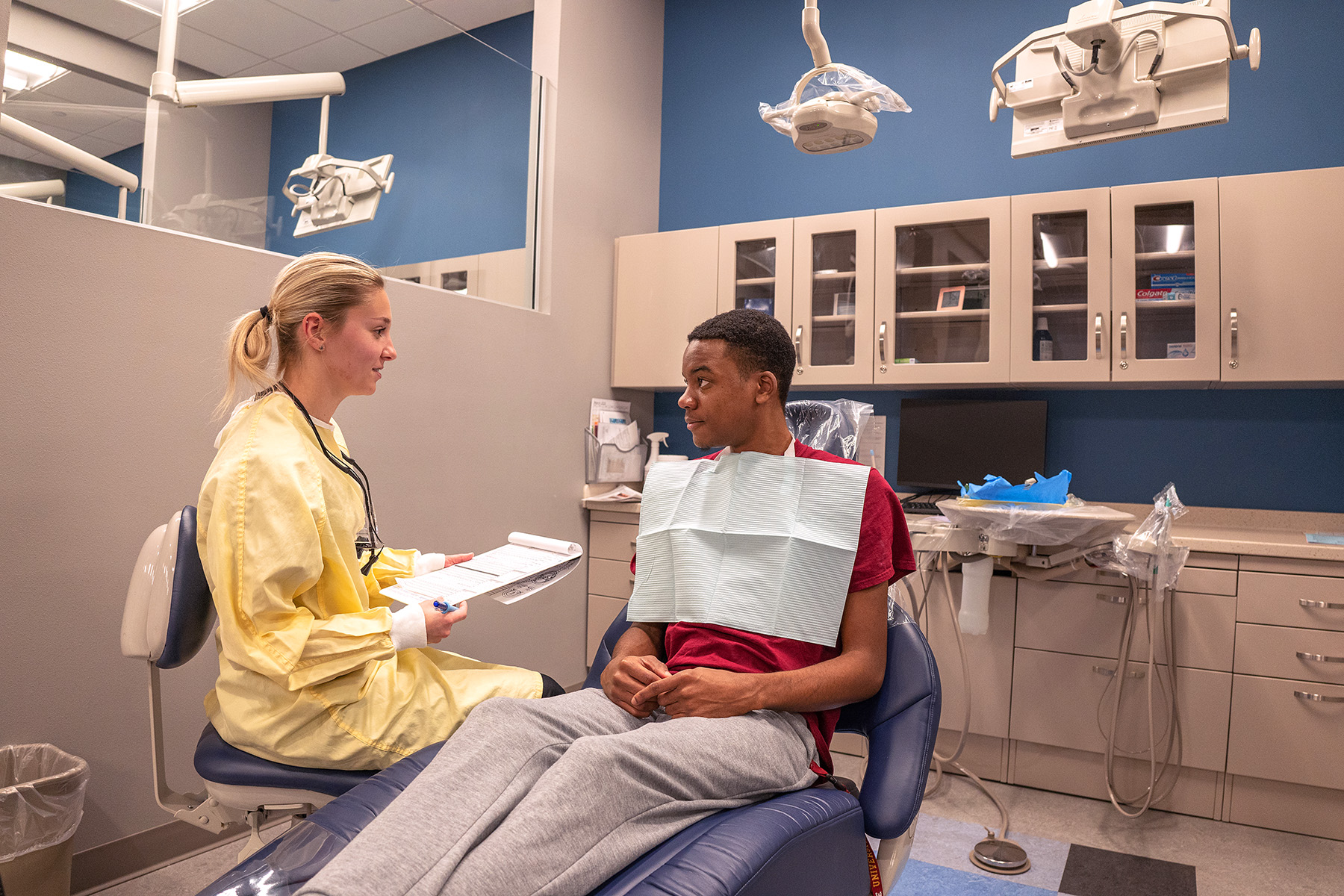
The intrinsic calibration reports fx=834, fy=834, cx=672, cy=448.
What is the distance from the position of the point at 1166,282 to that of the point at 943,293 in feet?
2.38

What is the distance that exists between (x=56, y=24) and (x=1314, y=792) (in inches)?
151

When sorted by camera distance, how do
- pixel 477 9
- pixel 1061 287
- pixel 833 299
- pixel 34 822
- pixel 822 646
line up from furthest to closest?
pixel 477 9 < pixel 833 299 < pixel 1061 287 < pixel 34 822 < pixel 822 646

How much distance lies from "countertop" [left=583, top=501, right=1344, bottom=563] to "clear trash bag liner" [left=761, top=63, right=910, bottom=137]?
155 cm

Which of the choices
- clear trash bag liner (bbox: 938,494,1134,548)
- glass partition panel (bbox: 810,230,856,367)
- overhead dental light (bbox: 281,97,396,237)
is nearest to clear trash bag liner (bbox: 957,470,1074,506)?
clear trash bag liner (bbox: 938,494,1134,548)

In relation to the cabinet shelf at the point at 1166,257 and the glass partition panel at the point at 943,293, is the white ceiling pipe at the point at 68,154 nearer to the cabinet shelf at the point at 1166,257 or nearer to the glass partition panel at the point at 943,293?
the glass partition panel at the point at 943,293

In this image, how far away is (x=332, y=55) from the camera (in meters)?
2.51

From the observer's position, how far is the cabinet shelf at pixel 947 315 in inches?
121

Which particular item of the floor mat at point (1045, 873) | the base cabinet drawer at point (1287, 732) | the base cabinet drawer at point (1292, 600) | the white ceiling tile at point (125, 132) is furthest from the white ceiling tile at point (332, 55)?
the base cabinet drawer at point (1287, 732)

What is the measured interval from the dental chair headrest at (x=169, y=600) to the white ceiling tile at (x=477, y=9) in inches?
134

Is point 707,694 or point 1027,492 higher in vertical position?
point 1027,492

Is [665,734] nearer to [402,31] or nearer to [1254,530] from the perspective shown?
[1254,530]

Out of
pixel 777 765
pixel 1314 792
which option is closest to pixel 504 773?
pixel 777 765

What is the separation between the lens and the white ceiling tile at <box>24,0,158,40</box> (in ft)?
6.33

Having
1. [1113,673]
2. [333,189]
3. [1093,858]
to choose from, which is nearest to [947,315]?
[1113,673]
